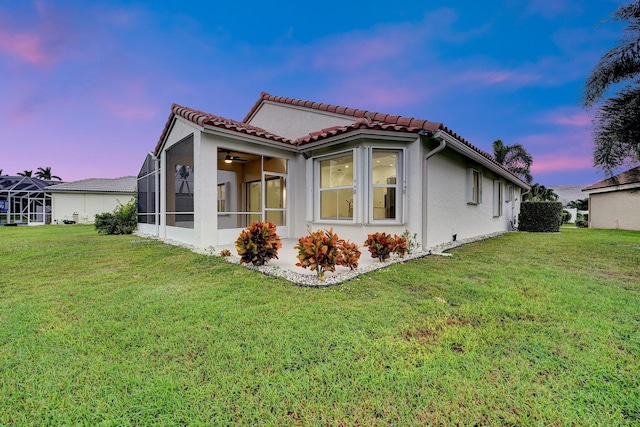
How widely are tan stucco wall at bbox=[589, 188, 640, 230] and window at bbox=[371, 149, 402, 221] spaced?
63.2 feet

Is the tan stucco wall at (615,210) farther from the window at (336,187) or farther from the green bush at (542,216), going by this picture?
the window at (336,187)

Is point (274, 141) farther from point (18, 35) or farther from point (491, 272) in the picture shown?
point (18, 35)

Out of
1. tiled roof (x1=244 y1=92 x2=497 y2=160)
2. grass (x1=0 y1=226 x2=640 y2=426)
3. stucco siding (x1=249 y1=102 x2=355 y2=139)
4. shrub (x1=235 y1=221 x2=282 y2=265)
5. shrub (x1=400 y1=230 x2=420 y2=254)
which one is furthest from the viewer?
stucco siding (x1=249 y1=102 x2=355 y2=139)

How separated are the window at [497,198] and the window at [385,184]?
359 inches

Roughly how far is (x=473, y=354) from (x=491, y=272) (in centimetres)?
357

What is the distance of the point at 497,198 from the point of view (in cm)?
1416

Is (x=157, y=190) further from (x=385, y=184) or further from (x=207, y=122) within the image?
(x=385, y=184)

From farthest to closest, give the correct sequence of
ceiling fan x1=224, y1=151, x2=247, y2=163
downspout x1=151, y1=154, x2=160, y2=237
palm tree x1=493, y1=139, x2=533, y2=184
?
palm tree x1=493, y1=139, x2=533, y2=184, downspout x1=151, y1=154, x2=160, y2=237, ceiling fan x1=224, y1=151, x2=247, y2=163

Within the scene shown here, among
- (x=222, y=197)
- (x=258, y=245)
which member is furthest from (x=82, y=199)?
(x=258, y=245)

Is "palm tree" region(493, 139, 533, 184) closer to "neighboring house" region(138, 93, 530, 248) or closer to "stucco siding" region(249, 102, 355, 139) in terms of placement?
"neighboring house" region(138, 93, 530, 248)

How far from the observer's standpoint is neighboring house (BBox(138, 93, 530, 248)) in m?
7.45

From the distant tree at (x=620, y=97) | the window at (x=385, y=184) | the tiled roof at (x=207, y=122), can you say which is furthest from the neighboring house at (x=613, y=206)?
the tiled roof at (x=207, y=122)

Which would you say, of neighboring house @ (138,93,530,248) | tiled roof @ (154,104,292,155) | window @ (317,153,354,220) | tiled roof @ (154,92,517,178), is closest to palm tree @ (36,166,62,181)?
neighboring house @ (138,93,530,248)

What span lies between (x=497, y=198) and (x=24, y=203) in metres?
40.8
